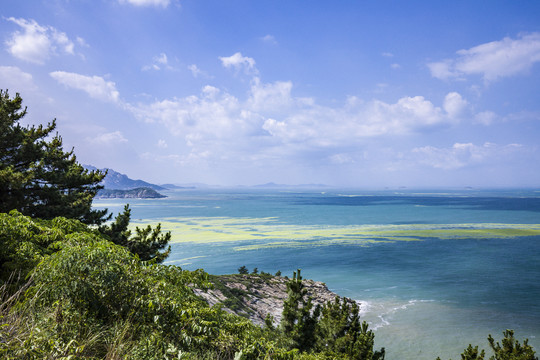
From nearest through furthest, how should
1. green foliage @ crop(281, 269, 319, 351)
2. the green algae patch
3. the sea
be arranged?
green foliage @ crop(281, 269, 319, 351)
the sea
the green algae patch

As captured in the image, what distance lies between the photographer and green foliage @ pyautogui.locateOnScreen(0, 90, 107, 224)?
54.5ft

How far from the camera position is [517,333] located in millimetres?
23734

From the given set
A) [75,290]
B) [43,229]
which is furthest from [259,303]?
[75,290]

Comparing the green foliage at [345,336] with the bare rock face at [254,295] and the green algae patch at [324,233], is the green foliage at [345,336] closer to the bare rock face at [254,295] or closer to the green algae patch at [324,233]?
the bare rock face at [254,295]

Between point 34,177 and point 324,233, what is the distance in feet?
205

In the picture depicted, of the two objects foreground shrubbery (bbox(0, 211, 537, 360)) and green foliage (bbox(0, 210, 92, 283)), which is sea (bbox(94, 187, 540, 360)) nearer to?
foreground shrubbery (bbox(0, 211, 537, 360))

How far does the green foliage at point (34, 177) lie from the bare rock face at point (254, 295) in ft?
33.1

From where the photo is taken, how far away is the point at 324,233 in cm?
7269

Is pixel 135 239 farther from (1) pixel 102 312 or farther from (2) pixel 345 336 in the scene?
(1) pixel 102 312

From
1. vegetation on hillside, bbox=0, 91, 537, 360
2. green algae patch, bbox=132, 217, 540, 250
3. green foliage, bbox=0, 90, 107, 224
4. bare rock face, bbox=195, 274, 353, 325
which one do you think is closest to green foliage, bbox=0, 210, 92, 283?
vegetation on hillside, bbox=0, 91, 537, 360

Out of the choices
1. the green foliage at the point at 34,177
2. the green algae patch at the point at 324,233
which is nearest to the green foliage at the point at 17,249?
the green foliage at the point at 34,177

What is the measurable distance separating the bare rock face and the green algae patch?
2422cm

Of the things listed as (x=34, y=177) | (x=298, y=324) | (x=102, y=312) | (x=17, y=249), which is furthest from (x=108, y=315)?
(x=34, y=177)

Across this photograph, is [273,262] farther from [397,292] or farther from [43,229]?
[43,229]
